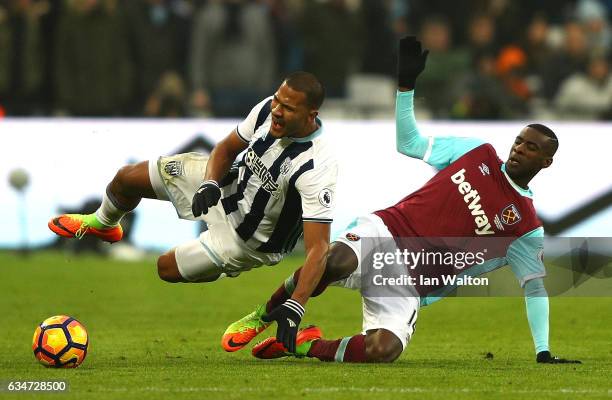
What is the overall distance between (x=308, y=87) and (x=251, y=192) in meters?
1.03

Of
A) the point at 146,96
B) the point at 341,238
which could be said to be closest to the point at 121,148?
the point at 146,96

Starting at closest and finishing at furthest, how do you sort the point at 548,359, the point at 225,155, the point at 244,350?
the point at 548,359, the point at 225,155, the point at 244,350

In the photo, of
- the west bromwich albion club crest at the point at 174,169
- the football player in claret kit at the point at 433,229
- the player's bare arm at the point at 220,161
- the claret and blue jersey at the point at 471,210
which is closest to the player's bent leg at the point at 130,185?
the west bromwich albion club crest at the point at 174,169

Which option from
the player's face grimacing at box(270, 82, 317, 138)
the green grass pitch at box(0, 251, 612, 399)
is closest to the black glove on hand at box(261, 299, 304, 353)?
the green grass pitch at box(0, 251, 612, 399)

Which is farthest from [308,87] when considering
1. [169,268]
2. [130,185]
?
[169,268]

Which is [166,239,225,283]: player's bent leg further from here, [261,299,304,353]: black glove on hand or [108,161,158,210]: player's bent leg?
[261,299,304,353]: black glove on hand

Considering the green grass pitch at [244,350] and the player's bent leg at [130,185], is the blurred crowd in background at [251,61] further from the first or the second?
the player's bent leg at [130,185]

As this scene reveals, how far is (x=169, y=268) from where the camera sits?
9695 millimetres

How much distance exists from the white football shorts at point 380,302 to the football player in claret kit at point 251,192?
39 centimetres

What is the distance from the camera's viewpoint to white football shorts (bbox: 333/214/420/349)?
8.84m

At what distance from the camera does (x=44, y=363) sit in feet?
27.3

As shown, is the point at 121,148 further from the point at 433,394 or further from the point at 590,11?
the point at 433,394

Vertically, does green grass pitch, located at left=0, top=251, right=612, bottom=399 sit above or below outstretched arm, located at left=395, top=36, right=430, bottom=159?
below

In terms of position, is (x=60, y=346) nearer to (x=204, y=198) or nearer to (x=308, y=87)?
(x=204, y=198)
